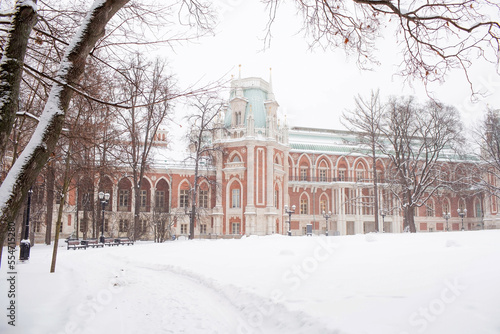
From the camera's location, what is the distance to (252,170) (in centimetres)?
3762

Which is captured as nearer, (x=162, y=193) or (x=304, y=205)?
(x=162, y=193)

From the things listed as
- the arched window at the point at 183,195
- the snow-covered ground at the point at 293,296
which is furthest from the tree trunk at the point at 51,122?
the arched window at the point at 183,195

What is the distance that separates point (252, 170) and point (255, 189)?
1795mm

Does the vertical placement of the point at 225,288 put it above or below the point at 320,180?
below

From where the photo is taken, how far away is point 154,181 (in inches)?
1625

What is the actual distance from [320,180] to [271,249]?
36422 mm

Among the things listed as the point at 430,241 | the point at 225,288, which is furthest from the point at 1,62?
the point at 430,241

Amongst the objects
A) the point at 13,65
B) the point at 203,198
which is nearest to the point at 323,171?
the point at 203,198

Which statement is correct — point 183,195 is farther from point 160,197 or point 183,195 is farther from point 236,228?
point 236,228

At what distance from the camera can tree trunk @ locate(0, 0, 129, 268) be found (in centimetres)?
441

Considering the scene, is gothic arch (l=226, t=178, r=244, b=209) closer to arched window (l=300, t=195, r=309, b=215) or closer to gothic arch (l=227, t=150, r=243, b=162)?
gothic arch (l=227, t=150, r=243, b=162)

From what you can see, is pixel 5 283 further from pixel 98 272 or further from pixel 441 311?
pixel 441 311

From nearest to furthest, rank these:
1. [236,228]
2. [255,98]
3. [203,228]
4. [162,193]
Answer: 1. [236,228]
2. [203,228]
3. [255,98]
4. [162,193]

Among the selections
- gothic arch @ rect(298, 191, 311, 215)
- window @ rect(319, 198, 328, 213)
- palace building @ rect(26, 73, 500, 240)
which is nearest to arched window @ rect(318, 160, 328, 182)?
palace building @ rect(26, 73, 500, 240)
